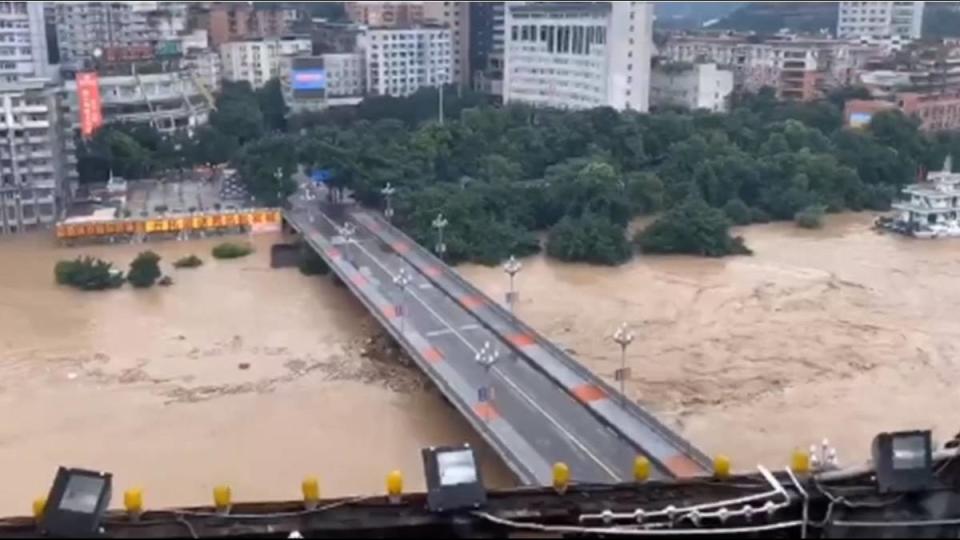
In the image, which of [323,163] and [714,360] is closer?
[714,360]

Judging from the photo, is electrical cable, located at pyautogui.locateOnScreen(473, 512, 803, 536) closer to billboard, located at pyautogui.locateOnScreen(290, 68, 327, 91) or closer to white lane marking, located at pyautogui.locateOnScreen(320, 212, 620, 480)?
white lane marking, located at pyautogui.locateOnScreen(320, 212, 620, 480)

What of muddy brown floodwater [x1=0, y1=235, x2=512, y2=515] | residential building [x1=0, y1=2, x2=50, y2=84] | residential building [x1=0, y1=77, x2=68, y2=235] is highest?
residential building [x1=0, y1=2, x2=50, y2=84]

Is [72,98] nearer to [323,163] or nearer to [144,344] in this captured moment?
[323,163]

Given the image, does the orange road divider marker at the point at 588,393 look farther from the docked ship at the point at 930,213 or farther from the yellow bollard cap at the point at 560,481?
the docked ship at the point at 930,213

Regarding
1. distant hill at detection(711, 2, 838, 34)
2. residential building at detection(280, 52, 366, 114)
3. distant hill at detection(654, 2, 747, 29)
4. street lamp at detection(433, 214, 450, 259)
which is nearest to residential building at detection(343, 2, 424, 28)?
residential building at detection(280, 52, 366, 114)

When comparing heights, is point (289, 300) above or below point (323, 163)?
below

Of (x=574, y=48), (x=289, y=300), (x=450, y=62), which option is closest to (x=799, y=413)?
(x=289, y=300)

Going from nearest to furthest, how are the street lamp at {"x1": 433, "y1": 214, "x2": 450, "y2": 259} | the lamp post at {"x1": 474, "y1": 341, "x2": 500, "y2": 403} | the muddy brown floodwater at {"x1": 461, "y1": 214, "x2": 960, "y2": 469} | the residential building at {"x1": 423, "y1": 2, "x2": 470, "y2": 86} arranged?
the lamp post at {"x1": 474, "y1": 341, "x2": 500, "y2": 403}, the muddy brown floodwater at {"x1": 461, "y1": 214, "x2": 960, "y2": 469}, the street lamp at {"x1": 433, "y1": 214, "x2": 450, "y2": 259}, the residential building at {"x1": 423, "y1": 2, "x2": 470, "y2": 86}
